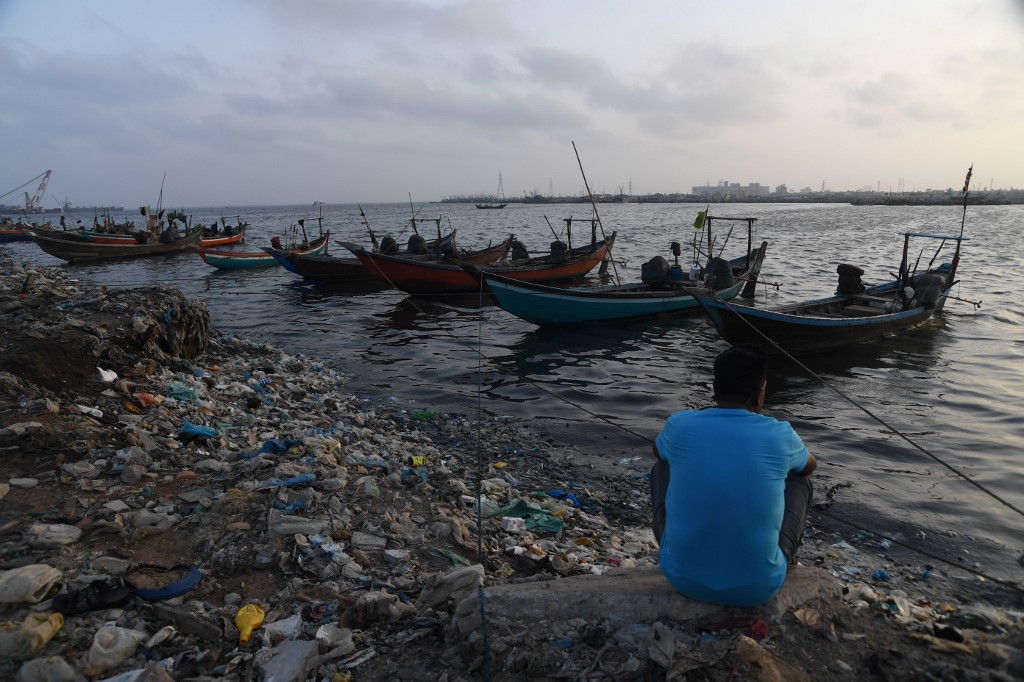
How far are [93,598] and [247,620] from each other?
834mm

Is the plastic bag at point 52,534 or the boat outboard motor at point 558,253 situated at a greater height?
the boat outboard motor at point 558,253

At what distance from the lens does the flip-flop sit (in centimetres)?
337

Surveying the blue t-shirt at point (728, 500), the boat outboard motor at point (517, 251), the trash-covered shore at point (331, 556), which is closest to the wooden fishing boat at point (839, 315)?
the trash-covered shore at point (331, 556)

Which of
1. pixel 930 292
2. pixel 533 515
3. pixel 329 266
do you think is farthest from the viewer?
pixel 329 266

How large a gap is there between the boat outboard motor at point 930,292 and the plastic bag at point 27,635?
15930 mm

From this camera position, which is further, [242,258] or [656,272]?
[242,258]

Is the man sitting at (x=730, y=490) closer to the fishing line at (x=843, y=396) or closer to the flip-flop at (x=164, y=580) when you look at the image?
the fishing line at (x=843, y=396)

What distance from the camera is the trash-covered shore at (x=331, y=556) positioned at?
2840 mm

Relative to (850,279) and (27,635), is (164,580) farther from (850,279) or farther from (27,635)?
(850,279)

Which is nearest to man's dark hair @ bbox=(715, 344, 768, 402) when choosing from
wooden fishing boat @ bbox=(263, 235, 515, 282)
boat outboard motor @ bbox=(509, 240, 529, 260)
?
wooden fishing boat @ bbox=(263, 235, 515, 282)

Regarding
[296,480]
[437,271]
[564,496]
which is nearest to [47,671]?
[296,480]

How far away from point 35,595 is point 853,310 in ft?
50.4

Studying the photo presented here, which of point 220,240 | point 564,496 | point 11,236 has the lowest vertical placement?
point 564,496

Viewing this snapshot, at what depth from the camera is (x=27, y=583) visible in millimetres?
3146
